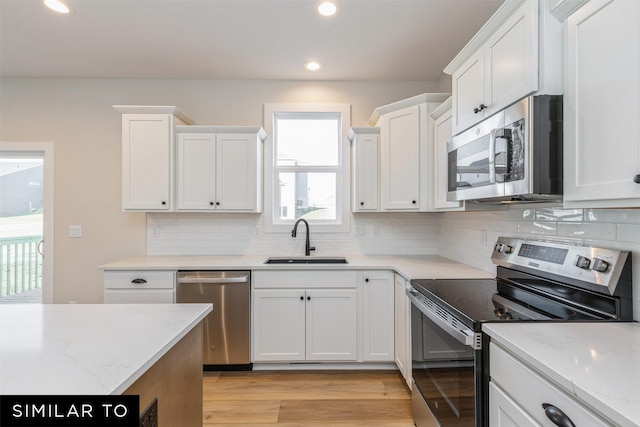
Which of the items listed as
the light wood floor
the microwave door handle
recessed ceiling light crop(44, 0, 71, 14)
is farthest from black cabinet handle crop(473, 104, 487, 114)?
recessed ceiling light crop(44, 0, 71, 14)

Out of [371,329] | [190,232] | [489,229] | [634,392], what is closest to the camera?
[634,392]

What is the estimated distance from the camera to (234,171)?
282cm

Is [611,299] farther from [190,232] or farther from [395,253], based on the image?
[190,232]

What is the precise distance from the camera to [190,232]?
3.11 meters

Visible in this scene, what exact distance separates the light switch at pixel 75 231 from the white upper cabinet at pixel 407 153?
9.86ft

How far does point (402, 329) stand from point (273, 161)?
198cm

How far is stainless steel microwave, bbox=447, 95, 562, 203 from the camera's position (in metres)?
1.22

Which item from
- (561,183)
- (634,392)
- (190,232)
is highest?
(561,183)

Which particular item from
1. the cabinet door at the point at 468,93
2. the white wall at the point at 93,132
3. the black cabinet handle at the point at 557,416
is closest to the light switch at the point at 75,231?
the white wall at the point at 93,132

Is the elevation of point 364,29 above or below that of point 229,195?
above

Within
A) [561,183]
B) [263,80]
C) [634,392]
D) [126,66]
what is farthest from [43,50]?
[634,392]

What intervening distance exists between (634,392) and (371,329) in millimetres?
1905

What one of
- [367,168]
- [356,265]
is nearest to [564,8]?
[367,168]

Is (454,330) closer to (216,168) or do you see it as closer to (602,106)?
(602,106)
